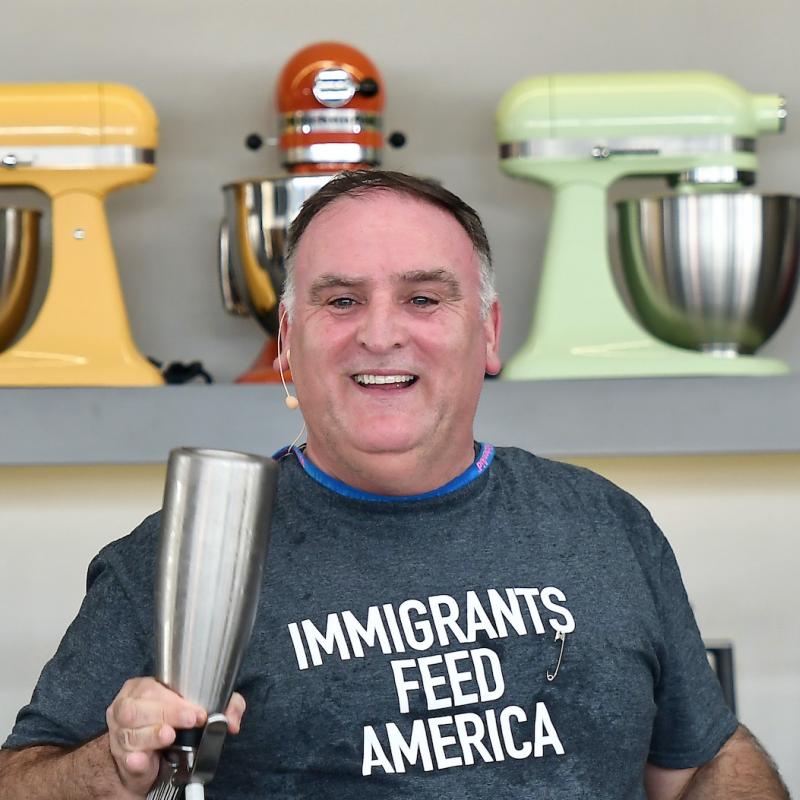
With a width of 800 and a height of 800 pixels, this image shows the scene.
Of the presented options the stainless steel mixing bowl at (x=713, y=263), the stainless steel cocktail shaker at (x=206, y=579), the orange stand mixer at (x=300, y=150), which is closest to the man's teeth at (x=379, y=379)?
the stainless steel cocktail shaker at (x=206, y=579)

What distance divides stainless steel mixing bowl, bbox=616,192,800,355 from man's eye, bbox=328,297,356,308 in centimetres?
65

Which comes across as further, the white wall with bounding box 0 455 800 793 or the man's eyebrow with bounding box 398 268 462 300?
the white wall with bounding box 0 455 800 793

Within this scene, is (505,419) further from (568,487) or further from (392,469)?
(392,469)

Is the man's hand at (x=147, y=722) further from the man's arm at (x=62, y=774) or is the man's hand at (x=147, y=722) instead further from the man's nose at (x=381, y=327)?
the man's nose at (x=381, y=327)

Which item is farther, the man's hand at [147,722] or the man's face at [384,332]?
the man's face at [384,332]

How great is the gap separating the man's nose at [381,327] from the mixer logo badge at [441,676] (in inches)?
8.4

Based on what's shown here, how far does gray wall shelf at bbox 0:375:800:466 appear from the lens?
1.71 metres

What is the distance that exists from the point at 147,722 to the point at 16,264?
40.7 inches

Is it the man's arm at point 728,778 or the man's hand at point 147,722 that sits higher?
the man's hand at point 147,722

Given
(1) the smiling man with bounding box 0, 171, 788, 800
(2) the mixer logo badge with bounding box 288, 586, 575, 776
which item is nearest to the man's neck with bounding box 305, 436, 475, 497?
(1) the smiling man with bounding box 0, 171, 788, 800

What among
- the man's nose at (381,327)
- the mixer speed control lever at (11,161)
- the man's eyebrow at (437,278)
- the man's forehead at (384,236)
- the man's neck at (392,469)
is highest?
the mixer speed control lever at (11,161)

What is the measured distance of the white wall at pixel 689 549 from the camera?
6.36 feet

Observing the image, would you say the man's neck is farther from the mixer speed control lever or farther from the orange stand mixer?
the mixer speed control lever

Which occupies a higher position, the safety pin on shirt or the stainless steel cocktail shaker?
the stainless steel cocktail shaker
